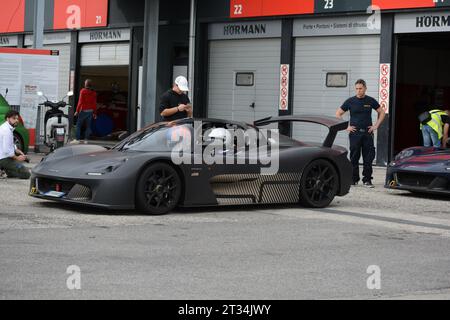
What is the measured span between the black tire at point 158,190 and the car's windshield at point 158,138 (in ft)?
1.27

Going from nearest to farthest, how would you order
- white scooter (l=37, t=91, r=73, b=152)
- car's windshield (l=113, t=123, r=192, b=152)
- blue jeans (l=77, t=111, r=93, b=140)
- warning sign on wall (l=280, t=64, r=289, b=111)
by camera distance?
car's windshield (l=113, t=123, r=192, b=152) → white scooter (l=37, t=91, r=73, b=152) → warning sign on wall (l=280, t=64, r=289, b=111) → blue jeans (l=77, t=111, r=93, b=140)

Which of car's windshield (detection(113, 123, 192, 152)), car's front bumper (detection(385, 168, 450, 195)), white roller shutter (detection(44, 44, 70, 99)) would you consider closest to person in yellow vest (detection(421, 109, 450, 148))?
car's front bumper (detection(385, 168, 450, 195))

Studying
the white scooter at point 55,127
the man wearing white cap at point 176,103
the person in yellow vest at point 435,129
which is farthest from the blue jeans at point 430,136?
the white scooter at point 55,127

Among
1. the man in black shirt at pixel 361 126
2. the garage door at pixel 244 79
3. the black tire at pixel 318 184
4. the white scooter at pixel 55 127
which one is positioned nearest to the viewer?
the black tire at pixel 318 184

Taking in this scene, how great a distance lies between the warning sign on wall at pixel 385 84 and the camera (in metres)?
20.7

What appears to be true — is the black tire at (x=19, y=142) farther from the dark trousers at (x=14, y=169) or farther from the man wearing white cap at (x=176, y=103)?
the man wearing white cap at (x=176, y=103)

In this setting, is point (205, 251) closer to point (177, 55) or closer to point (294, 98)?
point (294, 98)

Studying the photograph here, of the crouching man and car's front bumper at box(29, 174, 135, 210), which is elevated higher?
the crouching man

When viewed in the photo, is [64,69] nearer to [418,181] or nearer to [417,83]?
[417,83]

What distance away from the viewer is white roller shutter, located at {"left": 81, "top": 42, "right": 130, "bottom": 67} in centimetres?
2781

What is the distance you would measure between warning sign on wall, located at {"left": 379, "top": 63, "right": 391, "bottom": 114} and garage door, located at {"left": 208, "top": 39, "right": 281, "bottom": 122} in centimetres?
327

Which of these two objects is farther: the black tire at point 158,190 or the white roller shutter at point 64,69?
the white roller shutter at point 64,69

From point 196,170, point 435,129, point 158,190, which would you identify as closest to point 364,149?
point 435,129

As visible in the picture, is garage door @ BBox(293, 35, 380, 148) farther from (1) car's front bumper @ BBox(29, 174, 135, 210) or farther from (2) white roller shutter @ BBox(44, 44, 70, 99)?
(1) car's front bumper @ BBox(29, 174, 135, 210)
